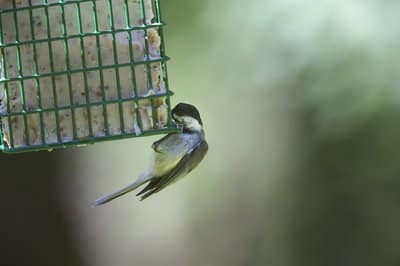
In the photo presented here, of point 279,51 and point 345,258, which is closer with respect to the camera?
point 279,51

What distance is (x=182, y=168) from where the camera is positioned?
14.9 ft

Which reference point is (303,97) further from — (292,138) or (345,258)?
(345,258)

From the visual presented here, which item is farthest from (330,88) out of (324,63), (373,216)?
(373,216)

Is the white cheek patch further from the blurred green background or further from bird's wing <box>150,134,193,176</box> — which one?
the blurred green background

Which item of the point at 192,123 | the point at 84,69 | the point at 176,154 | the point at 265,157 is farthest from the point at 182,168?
the point at 265,157

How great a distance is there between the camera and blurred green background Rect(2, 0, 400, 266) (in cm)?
748

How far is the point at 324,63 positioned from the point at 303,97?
48 centimetres

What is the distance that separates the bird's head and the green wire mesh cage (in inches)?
5.3

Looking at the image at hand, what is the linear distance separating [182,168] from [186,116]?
0.26 m

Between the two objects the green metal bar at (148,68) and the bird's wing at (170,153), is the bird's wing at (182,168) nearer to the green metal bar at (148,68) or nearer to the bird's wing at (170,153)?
the bird's wing at (170,153)

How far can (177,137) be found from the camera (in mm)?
4555

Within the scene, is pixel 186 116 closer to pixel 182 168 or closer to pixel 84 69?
pixel 182 168

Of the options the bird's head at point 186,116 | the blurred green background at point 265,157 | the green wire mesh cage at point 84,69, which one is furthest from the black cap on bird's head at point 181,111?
the blurred green background at point 265,157

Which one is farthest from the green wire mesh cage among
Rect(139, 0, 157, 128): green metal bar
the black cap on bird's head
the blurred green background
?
the blurred green background
